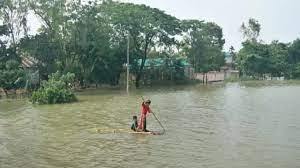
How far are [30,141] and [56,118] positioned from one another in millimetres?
7362

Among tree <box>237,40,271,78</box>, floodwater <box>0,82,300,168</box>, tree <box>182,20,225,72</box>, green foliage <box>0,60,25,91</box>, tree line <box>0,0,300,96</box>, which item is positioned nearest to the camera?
floodwater <box>0,82,300,168</box>

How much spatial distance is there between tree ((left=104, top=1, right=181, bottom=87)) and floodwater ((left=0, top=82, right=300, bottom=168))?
21.6 meters

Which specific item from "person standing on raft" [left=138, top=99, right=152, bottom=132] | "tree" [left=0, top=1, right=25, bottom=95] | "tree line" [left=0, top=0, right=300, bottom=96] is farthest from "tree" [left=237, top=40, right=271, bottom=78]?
"person standing on raft" [left=138, top=99, right=152, bottom=132]

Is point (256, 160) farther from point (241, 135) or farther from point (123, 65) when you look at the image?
point (123, 65)

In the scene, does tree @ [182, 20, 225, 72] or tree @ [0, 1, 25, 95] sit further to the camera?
tree @ [182, 20, 225, 72]

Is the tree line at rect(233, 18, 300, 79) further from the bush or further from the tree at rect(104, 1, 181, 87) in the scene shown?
the bush

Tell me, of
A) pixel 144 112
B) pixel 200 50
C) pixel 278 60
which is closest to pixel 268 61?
pixel 278 60

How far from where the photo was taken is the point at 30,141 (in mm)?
18406

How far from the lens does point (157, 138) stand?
18.5 metres

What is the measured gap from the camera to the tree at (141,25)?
168 ft

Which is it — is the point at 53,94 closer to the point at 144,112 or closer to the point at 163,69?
the point at 144,112

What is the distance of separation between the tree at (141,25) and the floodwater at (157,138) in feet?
71.0

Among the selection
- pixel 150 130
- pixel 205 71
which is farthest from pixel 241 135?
pixel 205 71

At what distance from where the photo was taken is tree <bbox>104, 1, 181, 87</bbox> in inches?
2020
